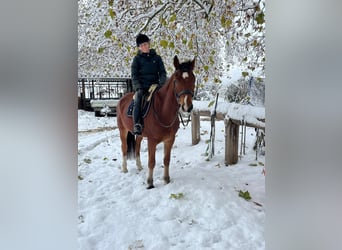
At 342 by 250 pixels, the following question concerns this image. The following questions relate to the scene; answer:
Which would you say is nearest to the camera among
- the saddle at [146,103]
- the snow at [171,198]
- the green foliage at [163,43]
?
the snow at [171,198]

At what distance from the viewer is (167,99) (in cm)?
137

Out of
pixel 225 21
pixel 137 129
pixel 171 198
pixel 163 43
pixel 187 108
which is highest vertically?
pixel 225 21

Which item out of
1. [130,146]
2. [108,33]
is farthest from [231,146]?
[108,33]

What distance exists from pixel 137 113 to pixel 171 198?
1.50ft

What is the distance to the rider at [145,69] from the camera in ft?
4.03

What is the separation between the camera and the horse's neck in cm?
132

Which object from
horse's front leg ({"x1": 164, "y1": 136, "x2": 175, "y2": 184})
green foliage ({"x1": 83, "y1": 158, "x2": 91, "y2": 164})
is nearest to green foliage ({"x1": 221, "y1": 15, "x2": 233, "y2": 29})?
horse's front leg ({"x1": 164, "y1": 136, "x2": 175, "y2": 184})

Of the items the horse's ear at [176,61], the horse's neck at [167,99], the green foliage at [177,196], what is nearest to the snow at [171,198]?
the green foliage at [177,196]

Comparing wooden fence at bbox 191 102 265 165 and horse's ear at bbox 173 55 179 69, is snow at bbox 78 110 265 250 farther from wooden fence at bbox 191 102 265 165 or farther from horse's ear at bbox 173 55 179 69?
horse's ear at bbox 173 55 179 69

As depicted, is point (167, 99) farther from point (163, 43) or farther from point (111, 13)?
point (111, 13)

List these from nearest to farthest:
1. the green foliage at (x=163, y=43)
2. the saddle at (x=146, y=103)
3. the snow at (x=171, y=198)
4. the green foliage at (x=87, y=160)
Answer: the snow at (x=171, y=198), the green foliage at (x=87, y=160), the green foliage at (x=163, y=43), the saddle at (x=146, y=103)

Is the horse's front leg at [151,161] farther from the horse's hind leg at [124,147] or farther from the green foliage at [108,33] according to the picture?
the green foliage at [108,33]

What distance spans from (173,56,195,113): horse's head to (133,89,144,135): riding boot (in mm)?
231

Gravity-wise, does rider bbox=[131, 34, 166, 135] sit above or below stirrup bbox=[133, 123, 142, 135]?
above
